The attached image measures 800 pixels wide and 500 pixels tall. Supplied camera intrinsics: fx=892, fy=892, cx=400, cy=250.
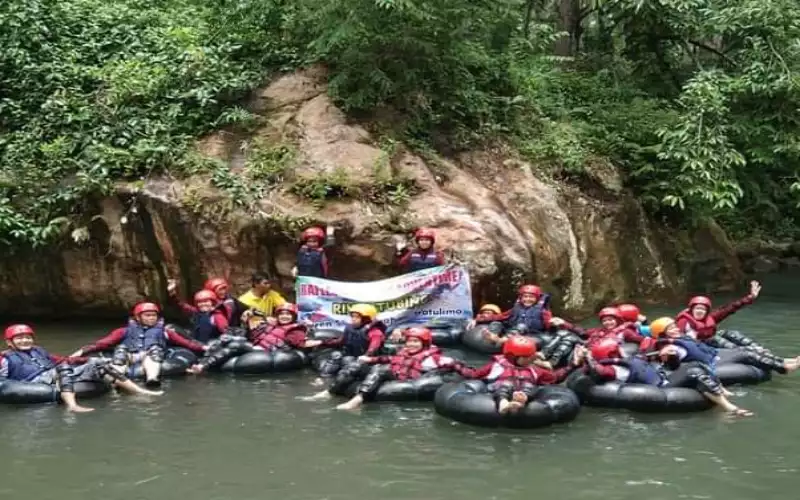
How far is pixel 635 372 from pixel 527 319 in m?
2.71

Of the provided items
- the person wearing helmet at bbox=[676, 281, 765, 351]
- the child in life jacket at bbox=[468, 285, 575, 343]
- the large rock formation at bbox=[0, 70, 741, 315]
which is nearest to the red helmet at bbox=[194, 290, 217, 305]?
the large rock formation at bbox=[0, 70, 741, 315]

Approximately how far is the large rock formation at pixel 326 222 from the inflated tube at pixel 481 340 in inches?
51.1

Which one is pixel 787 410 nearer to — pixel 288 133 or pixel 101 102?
pixel 288 133

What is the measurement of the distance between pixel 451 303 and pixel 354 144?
341 centimetres

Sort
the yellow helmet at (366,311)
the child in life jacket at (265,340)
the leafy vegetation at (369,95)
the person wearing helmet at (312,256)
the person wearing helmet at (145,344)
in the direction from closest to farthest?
the person wearing helmet at (145,344) → the child in life jacket at (265,340) → the yellow helmet at (366,311) → the person wearing helmet at (312,256) → the leafy vegetation at (369,95)

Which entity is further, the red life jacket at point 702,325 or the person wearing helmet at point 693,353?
the red life jacket at point 702,325

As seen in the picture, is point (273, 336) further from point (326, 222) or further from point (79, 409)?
point (79, 409)

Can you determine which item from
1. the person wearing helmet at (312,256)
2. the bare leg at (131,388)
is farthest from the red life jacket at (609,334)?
the bare leg at (131,388)

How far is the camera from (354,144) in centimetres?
1441

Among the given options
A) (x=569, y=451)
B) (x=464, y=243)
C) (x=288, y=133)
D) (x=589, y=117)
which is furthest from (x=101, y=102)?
(x=569, y=451)

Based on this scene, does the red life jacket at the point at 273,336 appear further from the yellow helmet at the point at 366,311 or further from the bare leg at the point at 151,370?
the bare leg at the point at 151,370

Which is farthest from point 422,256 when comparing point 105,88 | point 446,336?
point 105,88

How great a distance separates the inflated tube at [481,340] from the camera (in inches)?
442

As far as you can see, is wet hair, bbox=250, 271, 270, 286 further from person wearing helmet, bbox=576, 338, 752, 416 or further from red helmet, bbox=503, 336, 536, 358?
person wearing helmet, bbox=576, 338, 752, 416
